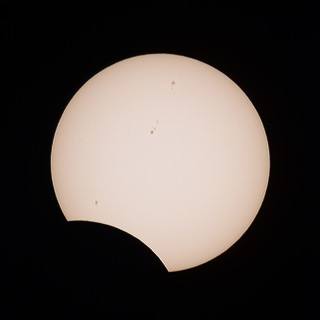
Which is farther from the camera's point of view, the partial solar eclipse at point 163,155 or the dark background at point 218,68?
the dark background at point 218,68

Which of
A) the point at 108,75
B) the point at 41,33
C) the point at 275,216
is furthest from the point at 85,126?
the point at 275,216

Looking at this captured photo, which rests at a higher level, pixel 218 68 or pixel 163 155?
pixel 218 68

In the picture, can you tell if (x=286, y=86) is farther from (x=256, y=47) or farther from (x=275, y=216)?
(x=275, y=216)

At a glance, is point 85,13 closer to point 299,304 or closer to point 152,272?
point 152,272

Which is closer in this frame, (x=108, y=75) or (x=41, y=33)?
(x=108, y=75)

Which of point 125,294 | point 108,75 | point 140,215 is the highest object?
point 108,75

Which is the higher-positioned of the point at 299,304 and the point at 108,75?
the point at 108,75

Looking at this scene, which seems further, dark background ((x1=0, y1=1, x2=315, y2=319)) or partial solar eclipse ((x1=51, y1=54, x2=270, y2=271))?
dark background ((x1=0, y1=1, x2=315, y2=319))

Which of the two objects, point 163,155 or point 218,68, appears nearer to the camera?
point 163,155
